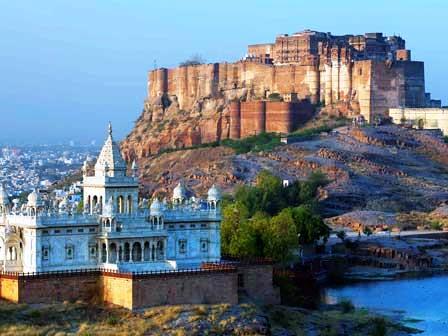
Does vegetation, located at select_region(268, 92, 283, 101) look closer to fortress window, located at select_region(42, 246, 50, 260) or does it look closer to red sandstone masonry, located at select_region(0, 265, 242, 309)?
red sandstone masonry, located at select_region(0, 265, 242, 309)

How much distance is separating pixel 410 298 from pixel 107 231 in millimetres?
24358

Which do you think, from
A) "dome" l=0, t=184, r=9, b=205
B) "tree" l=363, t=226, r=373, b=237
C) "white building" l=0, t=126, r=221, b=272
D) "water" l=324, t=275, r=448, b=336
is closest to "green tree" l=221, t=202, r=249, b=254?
"water" l=324, t=275, r=448, b=336

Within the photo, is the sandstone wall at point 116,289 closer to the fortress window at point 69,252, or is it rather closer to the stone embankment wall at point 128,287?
the stone embankment wall at point 128,287

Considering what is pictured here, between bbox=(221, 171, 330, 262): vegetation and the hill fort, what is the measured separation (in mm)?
17182

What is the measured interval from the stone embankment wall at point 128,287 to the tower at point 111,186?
401 centimetres

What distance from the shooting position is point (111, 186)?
68.5 m

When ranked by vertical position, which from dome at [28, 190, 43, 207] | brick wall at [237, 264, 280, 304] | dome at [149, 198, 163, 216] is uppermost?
dome at [28, 190, 43, 207]

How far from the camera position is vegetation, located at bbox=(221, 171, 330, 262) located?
82.4 metres

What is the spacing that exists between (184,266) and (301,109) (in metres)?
71.4

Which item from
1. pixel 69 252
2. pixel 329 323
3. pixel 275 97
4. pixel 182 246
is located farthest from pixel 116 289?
pixel 275 97

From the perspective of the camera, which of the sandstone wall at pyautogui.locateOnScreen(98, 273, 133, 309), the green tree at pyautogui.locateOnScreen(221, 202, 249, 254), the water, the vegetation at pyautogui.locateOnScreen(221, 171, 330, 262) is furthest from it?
the vegetation at pyautogui.locateOnScreen(221, 171, 330, 262)

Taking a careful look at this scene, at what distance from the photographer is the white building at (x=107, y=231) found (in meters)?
66.2

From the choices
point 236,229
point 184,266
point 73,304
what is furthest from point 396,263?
point 73,304

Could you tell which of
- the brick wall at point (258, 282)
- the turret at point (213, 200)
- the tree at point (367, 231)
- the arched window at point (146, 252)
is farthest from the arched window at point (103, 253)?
the tree at point (367, 231)
